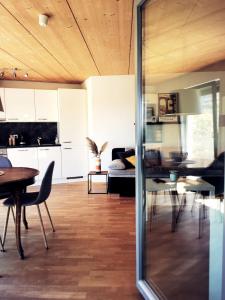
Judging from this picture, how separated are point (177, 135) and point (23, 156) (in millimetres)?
4471

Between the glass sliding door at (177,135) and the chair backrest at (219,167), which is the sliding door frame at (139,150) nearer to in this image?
the glass sliding door at (177,135)

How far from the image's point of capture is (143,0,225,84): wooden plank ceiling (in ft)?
5.54

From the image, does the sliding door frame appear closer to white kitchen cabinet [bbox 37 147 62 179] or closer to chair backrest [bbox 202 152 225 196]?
chair backrest [bbox 202 152 225 196]

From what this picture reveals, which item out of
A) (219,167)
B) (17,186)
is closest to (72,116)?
(17,186)

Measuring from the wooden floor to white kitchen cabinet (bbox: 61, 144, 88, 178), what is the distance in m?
2.06

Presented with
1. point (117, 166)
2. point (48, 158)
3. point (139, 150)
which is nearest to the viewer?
point (139, 150)

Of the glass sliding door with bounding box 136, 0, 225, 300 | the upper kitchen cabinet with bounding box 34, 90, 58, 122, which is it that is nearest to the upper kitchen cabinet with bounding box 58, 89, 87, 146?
the upper kitchen cabinet with bounding box 34, 90, 58, 122

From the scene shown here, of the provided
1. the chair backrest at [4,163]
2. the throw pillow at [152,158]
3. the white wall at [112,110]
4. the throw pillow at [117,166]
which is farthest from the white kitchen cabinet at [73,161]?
the throw pillow at [152,158]

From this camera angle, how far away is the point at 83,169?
6207 mm

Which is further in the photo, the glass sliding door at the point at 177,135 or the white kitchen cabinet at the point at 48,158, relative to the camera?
the white kitchen cabinet at the point at 48,158

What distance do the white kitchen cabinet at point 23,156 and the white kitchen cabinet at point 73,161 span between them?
2.12 ft

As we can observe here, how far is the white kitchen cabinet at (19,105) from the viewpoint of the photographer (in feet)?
18.6

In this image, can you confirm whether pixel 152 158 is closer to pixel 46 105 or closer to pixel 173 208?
pixel 173 208

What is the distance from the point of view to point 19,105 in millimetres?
5766
